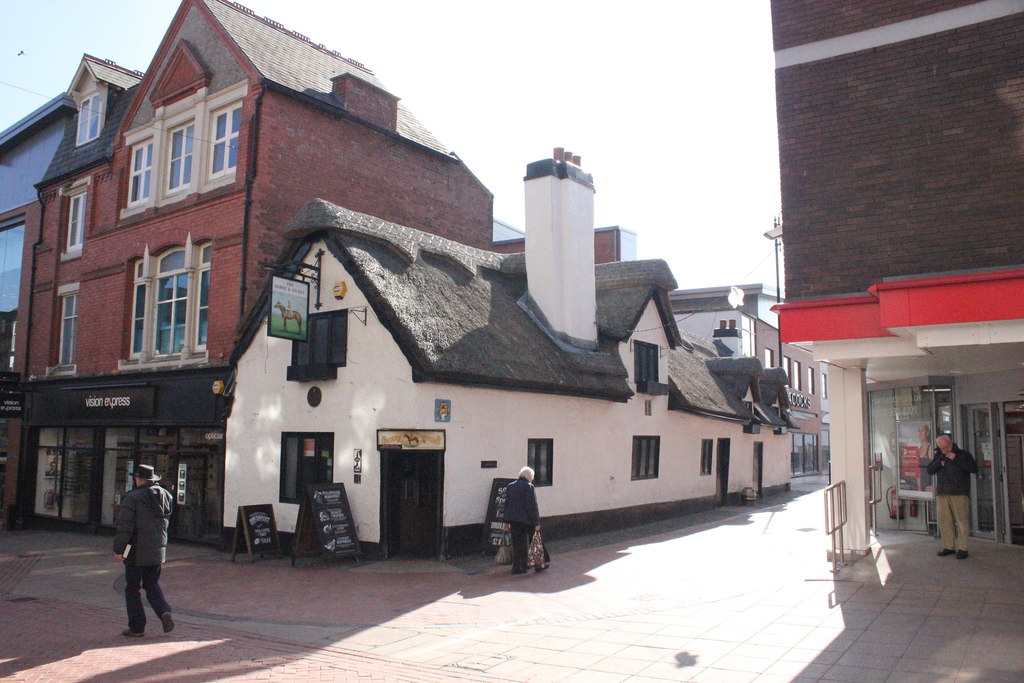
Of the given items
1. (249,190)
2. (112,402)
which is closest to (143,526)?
(249,190)

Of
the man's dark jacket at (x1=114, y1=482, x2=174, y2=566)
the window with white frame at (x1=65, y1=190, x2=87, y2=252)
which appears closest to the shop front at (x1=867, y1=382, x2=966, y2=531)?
the man's dark jacket at (x1=114, y1=482, x2=174, y2=566)

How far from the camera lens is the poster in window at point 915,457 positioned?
541 inches

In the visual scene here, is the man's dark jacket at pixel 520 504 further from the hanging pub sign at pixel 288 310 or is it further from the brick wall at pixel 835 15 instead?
the brick wall at pixel 835 15

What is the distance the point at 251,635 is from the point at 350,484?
4.73 metres

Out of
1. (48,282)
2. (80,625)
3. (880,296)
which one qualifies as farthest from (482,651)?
(48,282)

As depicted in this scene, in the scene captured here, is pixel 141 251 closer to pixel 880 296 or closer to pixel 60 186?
pixel 60 186

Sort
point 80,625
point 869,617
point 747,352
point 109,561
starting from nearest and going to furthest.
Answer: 1. point 869,617
2. point 80,625
3. point 109,561
4. point 747,352

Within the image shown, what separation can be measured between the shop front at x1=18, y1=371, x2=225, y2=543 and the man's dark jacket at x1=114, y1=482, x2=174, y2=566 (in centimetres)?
759

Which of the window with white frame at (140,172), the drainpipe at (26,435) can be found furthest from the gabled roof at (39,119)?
the window with white frame at (140,172)

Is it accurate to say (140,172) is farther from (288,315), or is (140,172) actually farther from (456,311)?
(456,311)

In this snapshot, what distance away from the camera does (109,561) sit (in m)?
14.6

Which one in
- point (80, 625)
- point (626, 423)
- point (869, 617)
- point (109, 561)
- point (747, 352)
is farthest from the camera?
point (747, 352)

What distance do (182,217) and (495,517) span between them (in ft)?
32.2

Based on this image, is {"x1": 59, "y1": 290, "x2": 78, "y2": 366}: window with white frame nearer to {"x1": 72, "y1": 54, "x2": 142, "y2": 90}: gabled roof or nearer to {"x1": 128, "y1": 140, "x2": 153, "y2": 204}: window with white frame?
{"x1": 128, "y1": 140, "x2": 153, "y2": 204}: window with white frame
